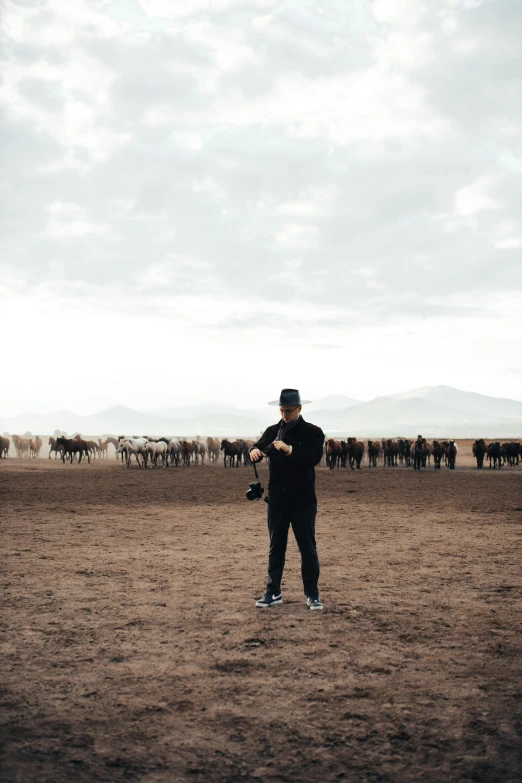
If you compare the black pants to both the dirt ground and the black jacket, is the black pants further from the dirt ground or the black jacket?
the dirt ground

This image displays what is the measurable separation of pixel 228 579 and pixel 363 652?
3.02 meters

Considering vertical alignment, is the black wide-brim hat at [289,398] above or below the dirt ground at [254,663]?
above

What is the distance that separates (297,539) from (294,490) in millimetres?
549

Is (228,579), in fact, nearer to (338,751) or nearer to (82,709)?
Answer: (82,709)

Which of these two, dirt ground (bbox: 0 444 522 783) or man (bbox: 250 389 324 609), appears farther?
man (bbox: 250 389 324 609)

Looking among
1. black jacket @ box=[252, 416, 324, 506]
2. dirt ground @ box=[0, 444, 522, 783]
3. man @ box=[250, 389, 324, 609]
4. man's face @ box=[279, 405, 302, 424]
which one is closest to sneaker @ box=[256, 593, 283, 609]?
man @ box=[250, 389, 324, 609]

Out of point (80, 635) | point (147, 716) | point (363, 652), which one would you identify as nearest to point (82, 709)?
point (147, 716)

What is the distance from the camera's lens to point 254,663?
16.6 ft

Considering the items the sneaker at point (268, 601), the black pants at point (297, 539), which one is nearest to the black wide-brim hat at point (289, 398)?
the black pants at point (297, 539)

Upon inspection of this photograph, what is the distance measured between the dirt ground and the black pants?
0.35 meters

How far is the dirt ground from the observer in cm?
358

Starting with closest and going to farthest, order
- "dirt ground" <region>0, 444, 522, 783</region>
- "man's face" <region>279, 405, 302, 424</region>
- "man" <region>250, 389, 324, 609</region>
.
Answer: "dirt ground" <region>0, 444, 522, 783</region>, "man" <region>250, 389, 324, 609</region>, "man's face" <region>279, 405, 302, 424</region>

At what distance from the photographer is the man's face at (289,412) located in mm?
6617

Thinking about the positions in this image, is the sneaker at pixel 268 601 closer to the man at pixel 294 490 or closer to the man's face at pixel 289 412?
the man at pixel 294 490
